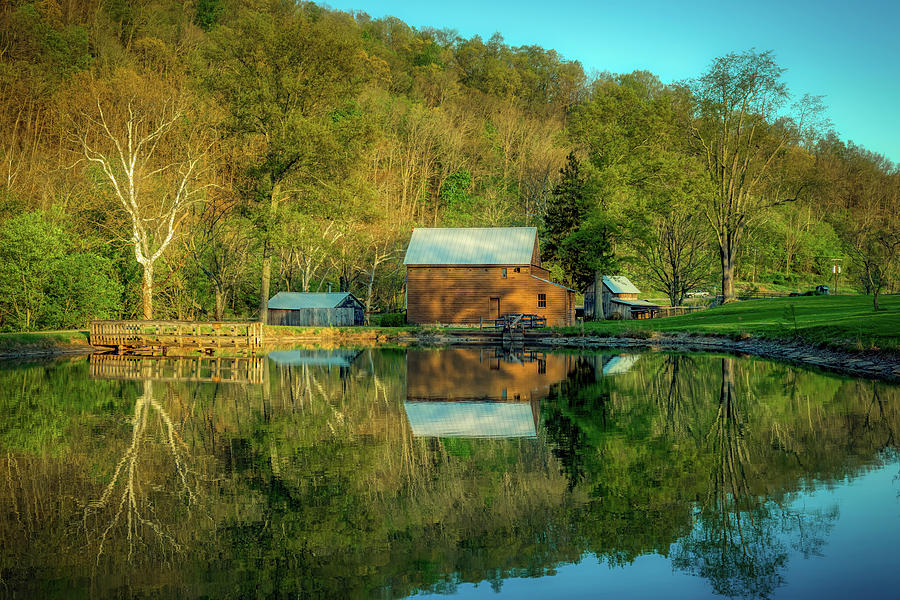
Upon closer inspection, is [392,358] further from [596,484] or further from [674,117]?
[674,117]

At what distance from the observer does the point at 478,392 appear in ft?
74.3

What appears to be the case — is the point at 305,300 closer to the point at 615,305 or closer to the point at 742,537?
the point at 615,305

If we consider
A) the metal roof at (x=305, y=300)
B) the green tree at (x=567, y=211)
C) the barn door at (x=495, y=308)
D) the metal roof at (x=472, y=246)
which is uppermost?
the green tree at (x=567, y=211)

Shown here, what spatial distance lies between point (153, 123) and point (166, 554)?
56.2m

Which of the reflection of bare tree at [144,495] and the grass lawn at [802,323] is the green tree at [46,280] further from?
A: the reflection of bare tree at [144,495]

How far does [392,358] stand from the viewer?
36.9 m

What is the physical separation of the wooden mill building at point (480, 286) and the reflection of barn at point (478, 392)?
818 inches

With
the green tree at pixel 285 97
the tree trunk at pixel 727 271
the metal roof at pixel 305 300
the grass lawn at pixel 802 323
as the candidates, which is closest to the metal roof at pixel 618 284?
the tree trunk at pixel 727 271

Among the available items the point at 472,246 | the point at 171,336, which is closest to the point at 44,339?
the point at 171,336

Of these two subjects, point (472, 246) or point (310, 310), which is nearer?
point (310, 310)

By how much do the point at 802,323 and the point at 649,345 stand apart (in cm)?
897

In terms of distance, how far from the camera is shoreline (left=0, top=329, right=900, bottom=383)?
2736cm

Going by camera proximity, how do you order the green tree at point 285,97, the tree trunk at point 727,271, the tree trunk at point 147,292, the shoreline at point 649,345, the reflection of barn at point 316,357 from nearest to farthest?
the shoreline at point 649,345, the reflection of barn at point 316,357, the tree trunk at point 147,292, the green tree at point 285,97, the tree trunk at point 727,271

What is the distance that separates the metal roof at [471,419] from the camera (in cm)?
1589
